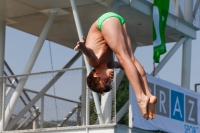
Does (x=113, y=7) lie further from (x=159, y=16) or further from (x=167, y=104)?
(x=167, y=104)

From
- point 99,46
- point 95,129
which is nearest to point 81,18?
point 95,129

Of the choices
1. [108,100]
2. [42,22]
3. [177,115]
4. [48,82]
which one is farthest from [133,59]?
[42,22]

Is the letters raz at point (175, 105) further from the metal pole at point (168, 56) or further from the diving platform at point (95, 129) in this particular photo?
the metal pole at point (168, 56)

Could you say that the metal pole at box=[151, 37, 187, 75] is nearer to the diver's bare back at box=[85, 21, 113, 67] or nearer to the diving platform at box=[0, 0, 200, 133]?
the diving platform at box=[0, 0, 200, 133]

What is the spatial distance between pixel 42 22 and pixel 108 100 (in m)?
4.80

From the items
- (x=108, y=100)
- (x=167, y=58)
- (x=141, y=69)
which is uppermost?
(x=167, y=58)

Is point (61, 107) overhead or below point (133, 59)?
overhead

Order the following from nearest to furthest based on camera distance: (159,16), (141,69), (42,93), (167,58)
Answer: (141,69)
(42,93)
(159,16)
(167,58)

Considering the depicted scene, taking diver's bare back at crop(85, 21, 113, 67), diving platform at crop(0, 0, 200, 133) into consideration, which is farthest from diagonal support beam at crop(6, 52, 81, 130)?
diver's bare back at crop(85, 21, 113, 67)

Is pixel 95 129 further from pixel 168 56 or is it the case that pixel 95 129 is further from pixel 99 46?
pixel 99 46

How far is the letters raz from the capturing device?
61.9 ft

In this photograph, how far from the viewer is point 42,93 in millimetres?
18422

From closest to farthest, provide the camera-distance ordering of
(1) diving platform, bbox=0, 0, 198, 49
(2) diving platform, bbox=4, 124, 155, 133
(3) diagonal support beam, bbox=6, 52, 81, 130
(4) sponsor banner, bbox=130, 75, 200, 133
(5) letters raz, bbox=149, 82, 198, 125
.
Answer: (2) diving platform, bbox=4, 124, 155, 133 → (3) diagonal support beam, bbox=6, 52, 81, 130 → (4) sponsor banner, bbox=130, 75, 200, 133 → (5) letters raz, bbox=149, 82, 198, 125 → (1) diving platform, bbox=0, 0, 198, 49

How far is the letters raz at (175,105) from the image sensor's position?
18.9m
